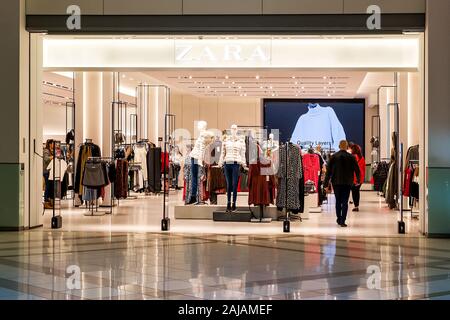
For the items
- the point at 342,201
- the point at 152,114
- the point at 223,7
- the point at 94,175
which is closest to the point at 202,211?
the point at 94,175

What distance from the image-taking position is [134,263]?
877 cm

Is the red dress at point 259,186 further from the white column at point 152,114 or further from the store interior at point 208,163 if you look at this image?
the white column at point 152,114

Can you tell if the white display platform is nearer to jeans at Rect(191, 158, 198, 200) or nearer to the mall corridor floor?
jeans at Rect(191, 158, 198, 200)

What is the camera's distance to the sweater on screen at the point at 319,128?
3044 cm

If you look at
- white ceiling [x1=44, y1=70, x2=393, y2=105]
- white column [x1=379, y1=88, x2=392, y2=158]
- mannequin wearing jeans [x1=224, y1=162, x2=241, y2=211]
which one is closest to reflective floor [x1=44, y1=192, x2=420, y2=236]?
mannequin wearing jeans [x1=224, y1=162, x2=241, y2=211]

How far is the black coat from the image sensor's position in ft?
44.7

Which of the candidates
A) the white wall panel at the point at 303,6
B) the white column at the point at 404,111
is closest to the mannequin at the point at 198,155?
the white wall panel at the point at 303,6

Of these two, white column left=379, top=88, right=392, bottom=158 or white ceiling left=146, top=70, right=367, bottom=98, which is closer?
white ceiling left=146, top=70, right=367, bottom=98

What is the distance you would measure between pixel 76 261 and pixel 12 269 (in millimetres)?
898

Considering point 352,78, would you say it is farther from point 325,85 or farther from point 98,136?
point 98,136

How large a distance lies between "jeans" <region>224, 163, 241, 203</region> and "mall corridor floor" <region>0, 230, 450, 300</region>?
267 cm

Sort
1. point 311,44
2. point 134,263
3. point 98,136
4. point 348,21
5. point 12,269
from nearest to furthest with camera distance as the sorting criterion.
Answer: point 12,269 → point 134,263 → point 348,21 → point 311,44 → point 98,136

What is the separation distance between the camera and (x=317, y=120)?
30.8 metres
